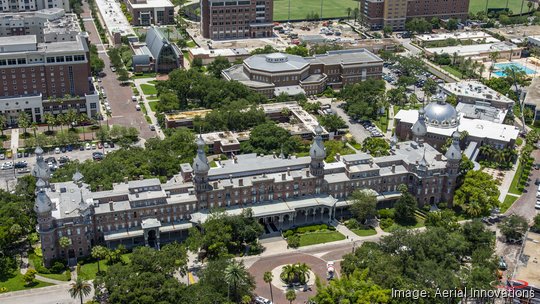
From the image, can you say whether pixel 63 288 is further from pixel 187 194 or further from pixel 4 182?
pixel 4 182

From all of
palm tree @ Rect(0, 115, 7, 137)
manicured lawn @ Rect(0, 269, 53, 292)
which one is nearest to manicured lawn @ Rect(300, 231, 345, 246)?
manicured lawn @ Rect(0, 269, 53, 292)

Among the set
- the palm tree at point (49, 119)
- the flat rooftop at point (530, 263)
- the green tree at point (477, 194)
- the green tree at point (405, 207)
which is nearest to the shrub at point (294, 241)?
the green tree at point (405, 207)

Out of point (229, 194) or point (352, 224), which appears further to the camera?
point (352, 224)

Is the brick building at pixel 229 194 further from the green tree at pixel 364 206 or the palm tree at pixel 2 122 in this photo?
the palm tree at pixel 2 122

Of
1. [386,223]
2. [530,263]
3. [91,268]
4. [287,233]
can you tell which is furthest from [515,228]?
[91,268]

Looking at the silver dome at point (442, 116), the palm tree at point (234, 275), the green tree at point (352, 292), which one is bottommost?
the green tree at point (352, 292)

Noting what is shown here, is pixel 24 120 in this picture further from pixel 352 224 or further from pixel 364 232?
pixel 364 232

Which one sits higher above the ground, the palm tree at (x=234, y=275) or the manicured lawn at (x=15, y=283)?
the palm tree at (x=234, y=275)
